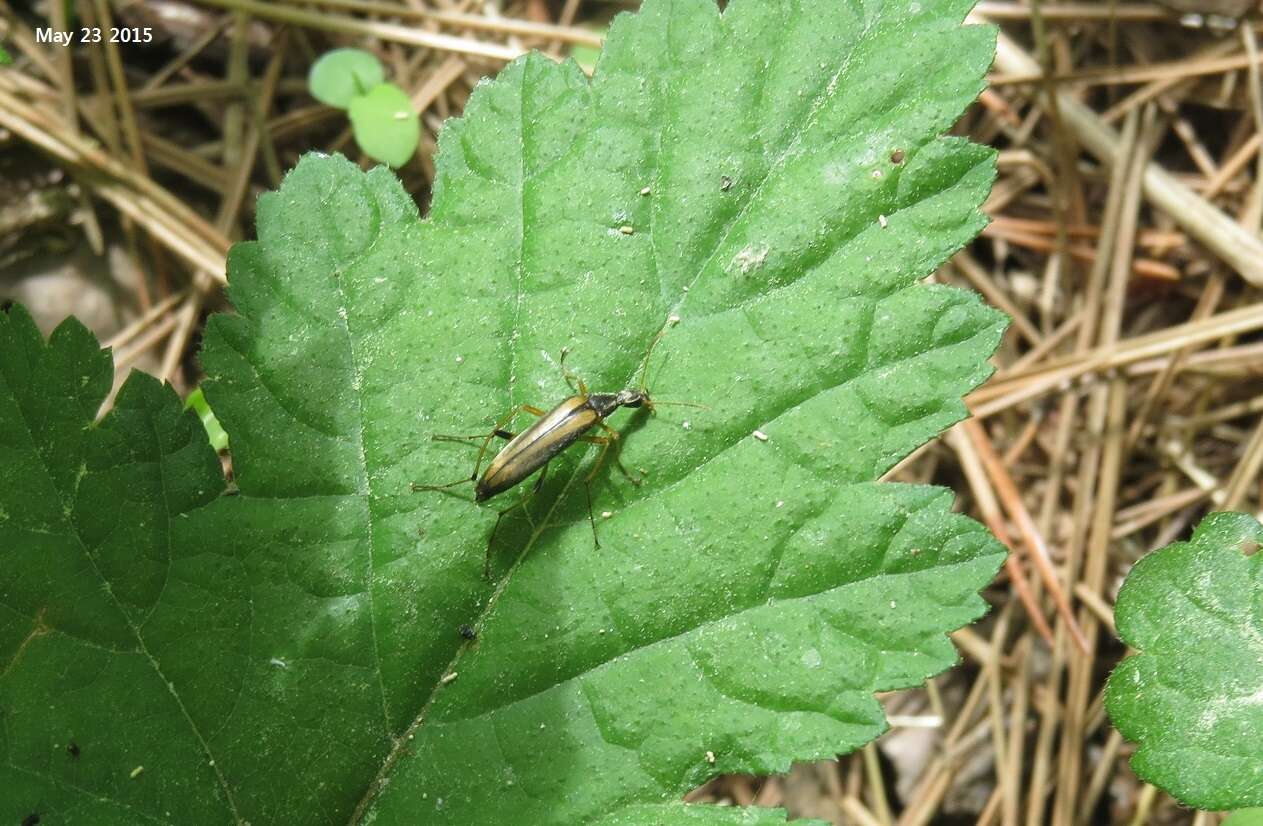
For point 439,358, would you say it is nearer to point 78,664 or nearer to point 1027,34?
point 78,664

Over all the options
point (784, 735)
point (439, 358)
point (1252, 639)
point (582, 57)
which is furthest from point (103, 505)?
point (1252, 639)

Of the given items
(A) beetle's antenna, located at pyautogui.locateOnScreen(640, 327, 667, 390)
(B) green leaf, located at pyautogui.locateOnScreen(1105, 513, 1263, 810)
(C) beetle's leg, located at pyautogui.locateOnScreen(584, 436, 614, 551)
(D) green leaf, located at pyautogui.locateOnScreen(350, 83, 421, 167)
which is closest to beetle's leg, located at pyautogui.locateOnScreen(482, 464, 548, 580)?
(C) beetle's leg, located at pyautogui.locateOnScreen(584, 436, 614, 551)

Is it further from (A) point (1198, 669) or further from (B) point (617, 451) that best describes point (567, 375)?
(A) point (1198, 669)

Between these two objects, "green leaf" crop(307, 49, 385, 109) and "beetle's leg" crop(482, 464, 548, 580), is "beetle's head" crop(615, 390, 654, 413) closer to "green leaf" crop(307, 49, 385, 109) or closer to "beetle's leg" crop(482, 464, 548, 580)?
"beetle's leg" crop(482, 464, 548, 580)

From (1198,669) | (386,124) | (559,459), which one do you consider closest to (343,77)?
(386,124)

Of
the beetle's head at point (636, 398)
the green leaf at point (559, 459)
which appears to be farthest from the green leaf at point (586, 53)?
the beetle's head at point (636, 398)

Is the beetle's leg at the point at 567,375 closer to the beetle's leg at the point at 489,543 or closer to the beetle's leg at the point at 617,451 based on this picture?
the beetle's leg at the point at 617,451
